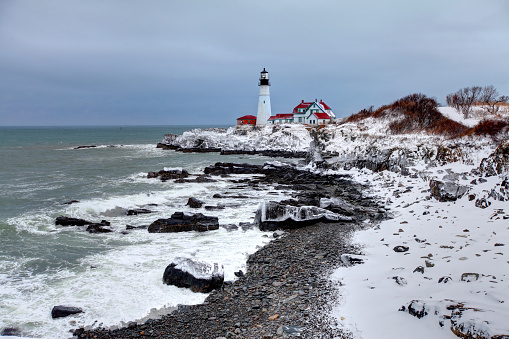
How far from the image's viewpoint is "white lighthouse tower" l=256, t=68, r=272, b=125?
256 feet

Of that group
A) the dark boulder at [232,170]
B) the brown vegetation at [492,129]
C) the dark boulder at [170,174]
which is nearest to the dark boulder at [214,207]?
the dark boulder at [170,174]

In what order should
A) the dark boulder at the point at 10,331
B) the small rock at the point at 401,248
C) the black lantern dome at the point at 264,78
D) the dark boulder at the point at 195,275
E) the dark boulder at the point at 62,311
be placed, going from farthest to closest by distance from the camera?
the black lantern dome at the point at 264,78, the small rock at the point at 401,248, the dark boulder at the point at 195,275, the dark boulder at the point at 62,311, the dark boulder at the point at 10,331

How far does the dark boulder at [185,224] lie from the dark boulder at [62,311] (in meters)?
6.64

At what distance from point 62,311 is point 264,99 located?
7400cm

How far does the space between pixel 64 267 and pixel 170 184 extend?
16376 millimetres

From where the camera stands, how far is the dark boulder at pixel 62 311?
7.95 m

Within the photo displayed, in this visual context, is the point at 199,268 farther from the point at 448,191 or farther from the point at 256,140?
the point at 256,140

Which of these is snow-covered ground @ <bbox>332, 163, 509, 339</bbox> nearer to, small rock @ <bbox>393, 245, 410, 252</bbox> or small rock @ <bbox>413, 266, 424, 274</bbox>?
small rock @ <bbox>413, 266, 424, 274</bbox>

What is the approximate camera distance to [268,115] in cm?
8006

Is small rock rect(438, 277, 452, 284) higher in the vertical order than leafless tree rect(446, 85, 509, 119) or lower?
lower

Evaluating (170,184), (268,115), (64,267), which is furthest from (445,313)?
(268,115)

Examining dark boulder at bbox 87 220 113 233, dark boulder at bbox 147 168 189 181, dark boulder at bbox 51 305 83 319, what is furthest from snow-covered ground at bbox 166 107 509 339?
dark boulder at bbox 147 168 189 181

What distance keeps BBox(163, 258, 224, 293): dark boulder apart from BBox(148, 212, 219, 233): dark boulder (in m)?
5.16

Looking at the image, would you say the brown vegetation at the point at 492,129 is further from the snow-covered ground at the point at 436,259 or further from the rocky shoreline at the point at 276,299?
the rocky shoreline at the point at 276,299
